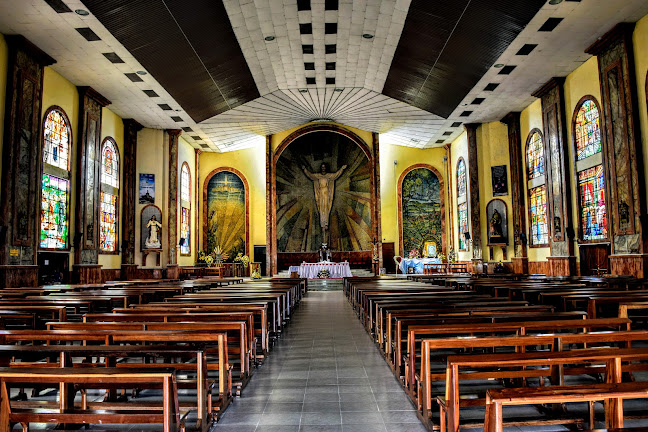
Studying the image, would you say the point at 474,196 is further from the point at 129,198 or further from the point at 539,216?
the point at 129,198

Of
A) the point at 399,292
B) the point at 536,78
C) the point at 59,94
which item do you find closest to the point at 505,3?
the point at 536,78

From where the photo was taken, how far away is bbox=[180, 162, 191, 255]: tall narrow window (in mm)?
19594

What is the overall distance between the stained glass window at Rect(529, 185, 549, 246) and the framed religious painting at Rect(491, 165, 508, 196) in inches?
47.3

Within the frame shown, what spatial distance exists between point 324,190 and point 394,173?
3.51 meters

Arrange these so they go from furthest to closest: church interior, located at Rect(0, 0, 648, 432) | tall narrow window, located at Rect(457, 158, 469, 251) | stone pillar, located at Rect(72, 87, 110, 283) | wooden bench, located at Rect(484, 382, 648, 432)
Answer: tall narrow window, located at Rect(457, 158, 469, 251) → stone pillar, located at Rect(72, 87, 110, 283) → church interior, located at Rect(0, 0, 648, 432) → wooden bench, located at Rect(484, 382, 648, 432)

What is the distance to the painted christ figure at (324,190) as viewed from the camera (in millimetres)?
22641

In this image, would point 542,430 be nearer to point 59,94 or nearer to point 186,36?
point 186,36

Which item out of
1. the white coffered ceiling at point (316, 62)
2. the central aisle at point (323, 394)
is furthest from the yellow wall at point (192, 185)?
the central aisle at point (323, 394)

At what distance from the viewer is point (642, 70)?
394 inches

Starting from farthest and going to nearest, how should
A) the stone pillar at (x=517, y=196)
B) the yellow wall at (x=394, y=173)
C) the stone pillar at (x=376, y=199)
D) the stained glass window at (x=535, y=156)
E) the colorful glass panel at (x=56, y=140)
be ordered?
the yellow wall at (x=394, y=173) < the stone pillar at (x=376, y=199) < the stone pillar at (x=517, y=196) < the stained glass window at (x=535, y=156) < the colorful glass panel at (x=56, y=140)

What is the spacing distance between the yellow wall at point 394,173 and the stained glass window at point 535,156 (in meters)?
6.55

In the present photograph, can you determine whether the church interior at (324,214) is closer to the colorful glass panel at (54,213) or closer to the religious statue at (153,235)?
the colorful glass panel at (54,213)

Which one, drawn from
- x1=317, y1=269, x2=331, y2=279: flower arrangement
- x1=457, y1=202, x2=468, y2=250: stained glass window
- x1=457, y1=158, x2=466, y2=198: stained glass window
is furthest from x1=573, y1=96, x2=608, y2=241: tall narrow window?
x1=317, y1=269, x2=331, y2=279: flower arrangement

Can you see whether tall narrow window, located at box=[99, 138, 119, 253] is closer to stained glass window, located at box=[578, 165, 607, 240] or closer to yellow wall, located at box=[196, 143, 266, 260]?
yellow wall, located at box=[196, 143, 266, 260]
